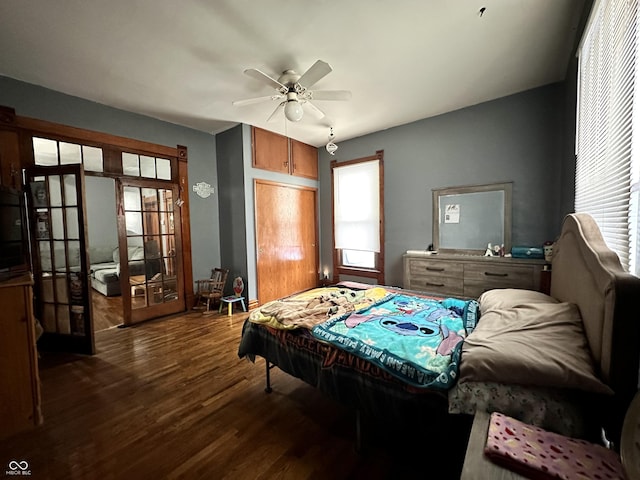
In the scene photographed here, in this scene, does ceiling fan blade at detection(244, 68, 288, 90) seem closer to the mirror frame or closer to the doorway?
the mirror frame

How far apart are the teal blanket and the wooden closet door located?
2480 mm

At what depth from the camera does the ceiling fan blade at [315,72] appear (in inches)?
77.3

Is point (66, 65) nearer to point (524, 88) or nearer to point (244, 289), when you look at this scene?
point (244, 289)

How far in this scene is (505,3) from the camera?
5.76 feet

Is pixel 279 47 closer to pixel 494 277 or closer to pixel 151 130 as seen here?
pixel 151 130

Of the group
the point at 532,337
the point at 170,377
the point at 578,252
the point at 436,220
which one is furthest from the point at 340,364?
the point at 436,220

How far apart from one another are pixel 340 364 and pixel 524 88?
3.64 m

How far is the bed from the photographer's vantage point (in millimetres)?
913

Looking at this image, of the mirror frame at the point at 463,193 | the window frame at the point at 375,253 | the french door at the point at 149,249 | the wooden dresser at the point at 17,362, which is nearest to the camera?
the wooden dresser at the point at 17,362

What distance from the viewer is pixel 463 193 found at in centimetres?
346

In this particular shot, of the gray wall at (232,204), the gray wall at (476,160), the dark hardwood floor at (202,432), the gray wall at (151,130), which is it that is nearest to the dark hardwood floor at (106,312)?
the dark hardwood floor at (202,432)

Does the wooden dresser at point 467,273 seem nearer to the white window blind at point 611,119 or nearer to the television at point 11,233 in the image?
the white window blind at point 611,119

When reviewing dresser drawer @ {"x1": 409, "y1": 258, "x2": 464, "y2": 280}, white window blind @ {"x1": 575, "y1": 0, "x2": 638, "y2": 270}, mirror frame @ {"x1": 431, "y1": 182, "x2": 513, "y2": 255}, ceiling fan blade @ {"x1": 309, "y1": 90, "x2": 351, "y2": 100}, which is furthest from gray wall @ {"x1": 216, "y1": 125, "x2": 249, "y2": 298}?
white window blind @ {"x1": 575, "y1": 0, "x2": 638, "y2": 270}

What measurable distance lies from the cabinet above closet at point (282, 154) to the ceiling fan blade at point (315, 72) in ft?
6.09
